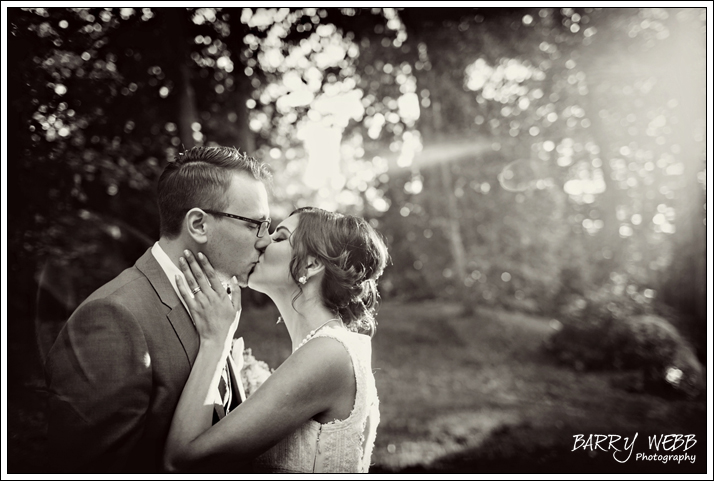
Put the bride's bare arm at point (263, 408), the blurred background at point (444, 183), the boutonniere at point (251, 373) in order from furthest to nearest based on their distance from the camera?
the blurred background at point (444, 183)
the boutonniere at point (251, 373)
the bride's bare arm at point (263, 408)

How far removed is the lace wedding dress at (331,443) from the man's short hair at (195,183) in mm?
976

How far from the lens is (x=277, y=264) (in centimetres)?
291

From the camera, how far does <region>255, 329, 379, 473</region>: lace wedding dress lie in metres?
2.51

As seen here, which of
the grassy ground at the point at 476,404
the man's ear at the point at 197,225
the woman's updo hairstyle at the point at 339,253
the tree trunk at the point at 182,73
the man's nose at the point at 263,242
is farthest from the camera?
the tree trunk at the point at 182,73

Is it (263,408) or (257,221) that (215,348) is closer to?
(263,408)

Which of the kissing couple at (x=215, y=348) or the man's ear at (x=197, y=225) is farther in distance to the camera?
the man's ear at (x=197, y=225)

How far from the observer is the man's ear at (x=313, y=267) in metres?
2.90

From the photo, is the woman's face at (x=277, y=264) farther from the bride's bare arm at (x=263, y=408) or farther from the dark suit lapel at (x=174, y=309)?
the dark suit lapel at (x=174, y=309)

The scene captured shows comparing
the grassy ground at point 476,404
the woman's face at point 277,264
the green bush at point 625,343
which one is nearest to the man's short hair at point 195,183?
the woman's face at point 277,264

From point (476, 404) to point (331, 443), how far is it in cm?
699

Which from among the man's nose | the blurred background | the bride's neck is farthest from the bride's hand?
the blurred background

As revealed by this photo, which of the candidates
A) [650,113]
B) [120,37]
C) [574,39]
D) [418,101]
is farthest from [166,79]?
[650,113]

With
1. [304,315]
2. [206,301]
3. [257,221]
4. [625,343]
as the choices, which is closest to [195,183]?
[257,221]

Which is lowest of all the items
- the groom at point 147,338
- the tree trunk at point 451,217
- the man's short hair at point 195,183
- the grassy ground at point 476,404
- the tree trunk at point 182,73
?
the grassy ground at point 476,404
